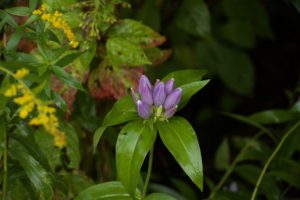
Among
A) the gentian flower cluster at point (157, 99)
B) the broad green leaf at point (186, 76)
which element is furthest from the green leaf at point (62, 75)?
the broad green leaf at point (186, 76)

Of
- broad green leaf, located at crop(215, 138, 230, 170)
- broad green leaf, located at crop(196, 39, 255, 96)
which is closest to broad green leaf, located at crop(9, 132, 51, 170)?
broad green leaf, located at crop(215, 138, 230, 170)

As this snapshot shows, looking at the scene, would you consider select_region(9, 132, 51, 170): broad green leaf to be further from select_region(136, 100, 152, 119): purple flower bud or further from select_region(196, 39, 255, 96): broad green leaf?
select_region(196, 39, 255, 96): broad green leaf

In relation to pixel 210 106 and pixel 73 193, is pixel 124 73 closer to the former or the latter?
pixel 73 193

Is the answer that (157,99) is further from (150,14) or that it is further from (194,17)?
(194,17)

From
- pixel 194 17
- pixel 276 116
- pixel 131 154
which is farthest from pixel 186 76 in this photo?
pixel 194 17

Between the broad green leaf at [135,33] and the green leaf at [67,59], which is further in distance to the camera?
the broad green leaf at [135,33]

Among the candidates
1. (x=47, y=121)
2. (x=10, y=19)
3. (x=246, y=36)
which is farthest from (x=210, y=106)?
(x=47, y=121)

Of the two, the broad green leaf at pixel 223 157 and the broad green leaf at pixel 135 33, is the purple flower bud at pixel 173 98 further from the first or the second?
the broad green leaf at pixel 223 157
